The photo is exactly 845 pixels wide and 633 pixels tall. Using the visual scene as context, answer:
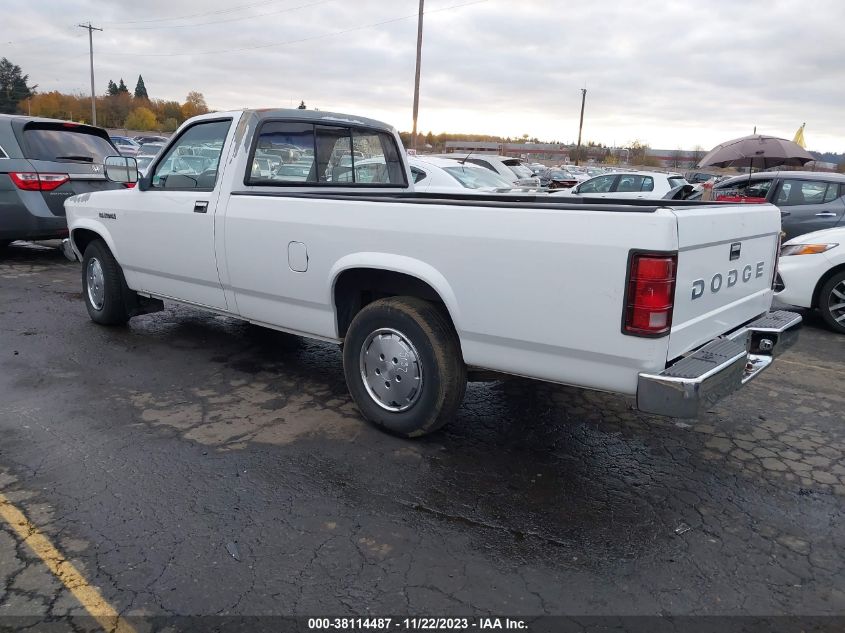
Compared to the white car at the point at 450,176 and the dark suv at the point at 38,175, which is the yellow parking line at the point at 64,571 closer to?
the dark suv at the point at 38,175

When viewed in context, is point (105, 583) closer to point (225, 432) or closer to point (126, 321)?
point (225, 432)

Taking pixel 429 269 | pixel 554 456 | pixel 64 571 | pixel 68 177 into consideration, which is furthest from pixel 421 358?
pixel 68 177

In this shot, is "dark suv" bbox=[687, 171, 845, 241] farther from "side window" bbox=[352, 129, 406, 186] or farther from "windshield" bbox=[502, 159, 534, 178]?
"windshield" bbox=[502, 159, 534, 178]

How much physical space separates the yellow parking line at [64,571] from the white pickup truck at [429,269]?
1.80m

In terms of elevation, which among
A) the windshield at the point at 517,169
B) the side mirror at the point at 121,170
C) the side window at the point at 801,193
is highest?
the windshield at the point at 517,169

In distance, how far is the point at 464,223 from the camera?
3316 millimetres

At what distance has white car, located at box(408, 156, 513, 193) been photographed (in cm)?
1087

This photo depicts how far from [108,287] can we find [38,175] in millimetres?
4016

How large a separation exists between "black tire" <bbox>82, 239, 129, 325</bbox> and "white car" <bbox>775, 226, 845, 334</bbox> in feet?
21.0

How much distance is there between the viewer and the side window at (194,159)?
4871 mm

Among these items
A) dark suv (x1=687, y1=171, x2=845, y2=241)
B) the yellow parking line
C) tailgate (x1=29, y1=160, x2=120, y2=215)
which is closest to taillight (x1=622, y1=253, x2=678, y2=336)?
the yellow parking line

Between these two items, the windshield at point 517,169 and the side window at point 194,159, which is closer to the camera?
the side window at point 194,159

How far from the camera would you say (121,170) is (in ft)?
18.0

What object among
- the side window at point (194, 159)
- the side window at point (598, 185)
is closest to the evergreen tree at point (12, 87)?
the side window at point (598, 185)
